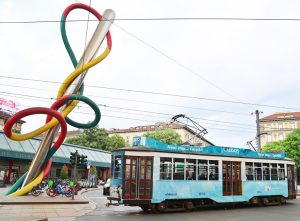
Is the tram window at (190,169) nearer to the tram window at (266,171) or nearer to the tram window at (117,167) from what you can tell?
the tram window at (117,167)

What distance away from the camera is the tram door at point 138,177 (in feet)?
47.6

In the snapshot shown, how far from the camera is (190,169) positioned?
16.2m

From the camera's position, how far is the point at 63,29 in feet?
67.2

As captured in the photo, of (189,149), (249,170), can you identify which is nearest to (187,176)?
(189,149)

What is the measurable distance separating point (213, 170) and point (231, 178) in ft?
4.37

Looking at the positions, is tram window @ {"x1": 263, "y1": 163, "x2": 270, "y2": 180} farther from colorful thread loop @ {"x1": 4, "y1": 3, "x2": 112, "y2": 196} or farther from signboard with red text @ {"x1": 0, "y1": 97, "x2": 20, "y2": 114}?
signboard with red text @ {"x1": 0, "y1": 97, "x2": 20, "y2": 114}

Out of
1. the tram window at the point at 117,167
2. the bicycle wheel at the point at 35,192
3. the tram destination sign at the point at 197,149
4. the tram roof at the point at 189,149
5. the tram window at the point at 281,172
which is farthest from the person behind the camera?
the bicycle wheel at the point at 35,192

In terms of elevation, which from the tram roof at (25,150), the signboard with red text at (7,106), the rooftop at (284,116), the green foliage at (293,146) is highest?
the rooftop at (284,116)

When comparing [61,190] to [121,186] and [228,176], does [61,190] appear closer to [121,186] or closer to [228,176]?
[121,186]

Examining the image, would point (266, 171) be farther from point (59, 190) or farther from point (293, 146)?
point (293, 146)

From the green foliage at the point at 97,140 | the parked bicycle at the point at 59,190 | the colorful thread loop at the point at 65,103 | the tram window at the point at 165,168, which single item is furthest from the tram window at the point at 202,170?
the green foliage at the point at 97,140

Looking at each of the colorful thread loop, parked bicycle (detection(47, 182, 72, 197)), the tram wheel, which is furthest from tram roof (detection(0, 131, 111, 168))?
the tram wheel

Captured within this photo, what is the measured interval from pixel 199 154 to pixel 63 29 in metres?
11.5

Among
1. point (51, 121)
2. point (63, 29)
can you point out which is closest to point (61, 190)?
point (51, 121)
